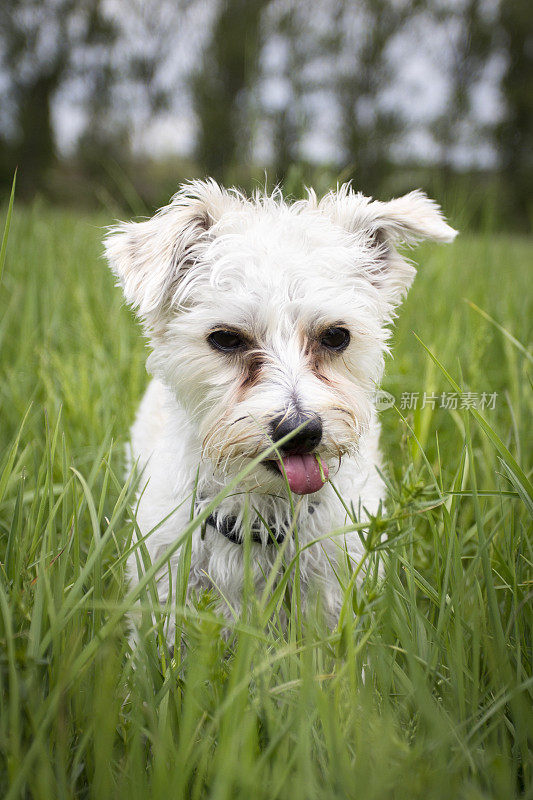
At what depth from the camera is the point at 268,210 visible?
7.98 ft

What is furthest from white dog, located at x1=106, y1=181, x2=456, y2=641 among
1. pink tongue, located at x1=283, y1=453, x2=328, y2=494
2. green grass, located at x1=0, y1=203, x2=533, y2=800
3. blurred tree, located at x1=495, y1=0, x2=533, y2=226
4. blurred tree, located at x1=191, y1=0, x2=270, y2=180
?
blurred tree, located at x1=495, y1=0, x2=533, y2=226

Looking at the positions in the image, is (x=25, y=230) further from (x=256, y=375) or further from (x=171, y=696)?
(x=171, y=696)

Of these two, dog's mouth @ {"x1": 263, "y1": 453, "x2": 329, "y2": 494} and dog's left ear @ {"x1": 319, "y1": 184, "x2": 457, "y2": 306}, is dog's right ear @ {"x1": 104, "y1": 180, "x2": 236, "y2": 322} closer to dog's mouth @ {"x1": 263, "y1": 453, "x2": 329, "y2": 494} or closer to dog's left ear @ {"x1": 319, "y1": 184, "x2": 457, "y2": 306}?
dog's left ear @ {"x1": 319, "y1": 184, "x2": 457, "y2": 306}

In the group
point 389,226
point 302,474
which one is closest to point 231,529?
point 302,474

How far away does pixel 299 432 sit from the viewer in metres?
1.76

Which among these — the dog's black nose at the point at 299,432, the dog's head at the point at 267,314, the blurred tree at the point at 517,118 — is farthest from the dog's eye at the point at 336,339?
the blurred tree at the point at 517,118

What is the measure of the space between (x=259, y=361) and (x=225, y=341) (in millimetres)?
165

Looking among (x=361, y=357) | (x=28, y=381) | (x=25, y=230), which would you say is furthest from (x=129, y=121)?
(x=361, y=357)

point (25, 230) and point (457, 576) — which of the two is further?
point (25, 230)

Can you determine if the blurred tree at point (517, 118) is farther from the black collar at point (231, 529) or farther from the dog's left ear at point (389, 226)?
the black collar at point (231, 529)

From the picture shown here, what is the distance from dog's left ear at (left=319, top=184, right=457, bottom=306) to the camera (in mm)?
2398

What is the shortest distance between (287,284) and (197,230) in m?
0.62

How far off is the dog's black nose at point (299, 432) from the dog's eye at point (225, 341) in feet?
→ 1.49

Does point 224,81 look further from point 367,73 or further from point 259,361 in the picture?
point 259,361
